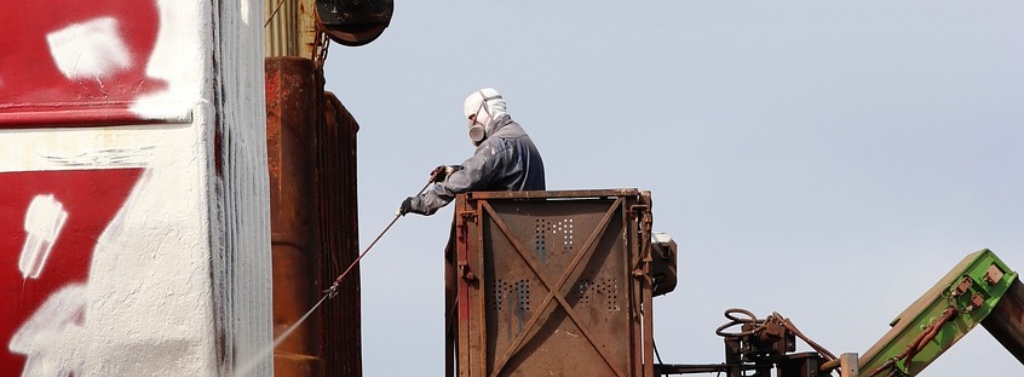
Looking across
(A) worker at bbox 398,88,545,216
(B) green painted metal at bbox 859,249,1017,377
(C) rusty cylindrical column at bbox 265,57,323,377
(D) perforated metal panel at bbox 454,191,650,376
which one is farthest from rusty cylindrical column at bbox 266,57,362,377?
(B) green painted metal at bbox 859,249,1017,377

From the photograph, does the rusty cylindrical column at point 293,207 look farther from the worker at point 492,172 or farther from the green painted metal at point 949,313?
the green painted metal at point 949,313

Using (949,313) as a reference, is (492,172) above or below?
above

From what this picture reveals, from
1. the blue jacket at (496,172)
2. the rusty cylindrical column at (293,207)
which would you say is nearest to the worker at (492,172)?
the blue jacket at (496,172)

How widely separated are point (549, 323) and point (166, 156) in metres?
4.28

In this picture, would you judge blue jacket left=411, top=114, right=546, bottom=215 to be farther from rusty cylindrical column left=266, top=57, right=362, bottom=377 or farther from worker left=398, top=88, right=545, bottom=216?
rusty cylindrical column left=266, top=57, right=362, bottom=377

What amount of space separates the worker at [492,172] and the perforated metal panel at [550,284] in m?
0.39

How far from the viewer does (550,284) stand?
14.0 metres

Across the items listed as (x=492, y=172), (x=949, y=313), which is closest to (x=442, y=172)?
(x=492, y=172)

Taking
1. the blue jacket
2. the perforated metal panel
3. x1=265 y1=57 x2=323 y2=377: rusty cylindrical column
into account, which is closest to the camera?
the perforated metal panel

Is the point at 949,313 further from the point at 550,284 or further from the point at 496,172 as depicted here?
the point at 496,172

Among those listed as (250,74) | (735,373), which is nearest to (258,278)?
(250,74)

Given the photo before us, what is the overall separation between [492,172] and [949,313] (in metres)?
4.10

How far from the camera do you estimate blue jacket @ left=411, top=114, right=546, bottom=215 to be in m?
14.5

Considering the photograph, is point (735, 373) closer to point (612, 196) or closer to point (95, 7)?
point (612, 196)
